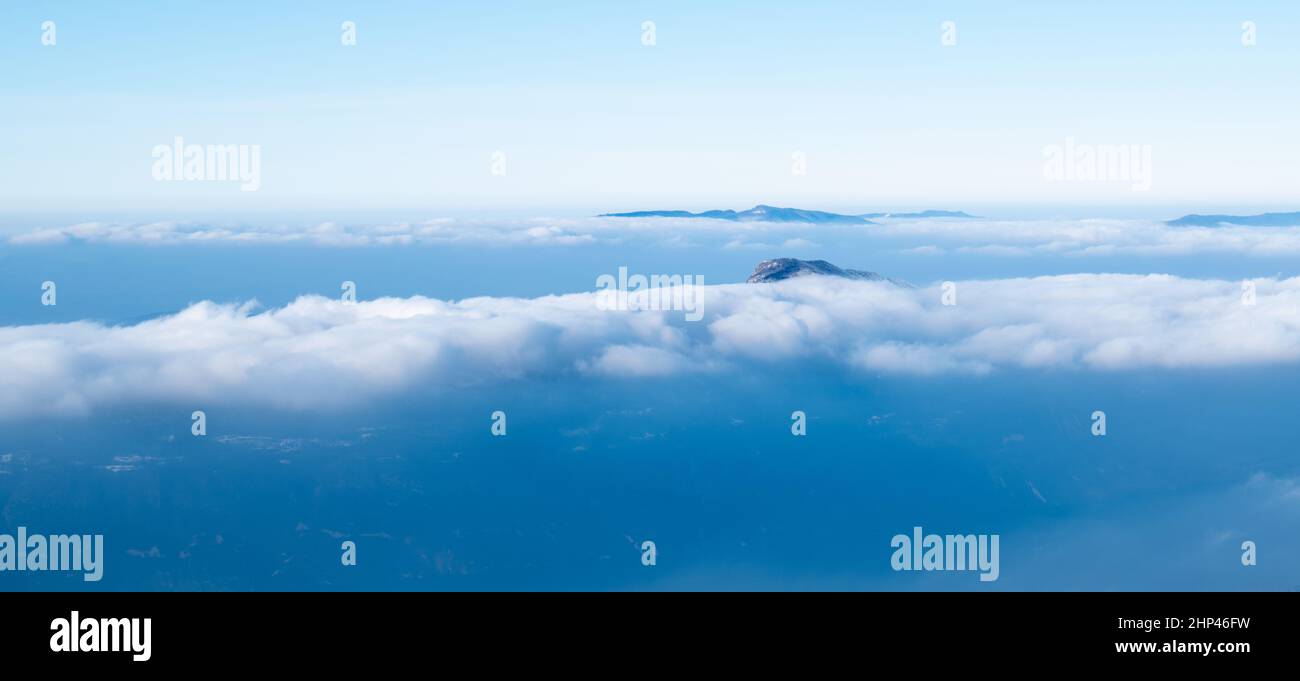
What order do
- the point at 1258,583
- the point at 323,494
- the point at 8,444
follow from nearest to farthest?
the point at 1258,583 < the point at 323,494 < the point at 8,444

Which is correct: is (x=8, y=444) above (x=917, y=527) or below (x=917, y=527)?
above

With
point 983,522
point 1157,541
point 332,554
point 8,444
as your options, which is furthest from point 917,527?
point 8,444

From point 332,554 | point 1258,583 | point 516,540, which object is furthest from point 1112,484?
point 332,554

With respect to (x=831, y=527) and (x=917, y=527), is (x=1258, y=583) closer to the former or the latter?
(x=917, y=527)

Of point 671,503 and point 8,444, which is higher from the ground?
point 8,444

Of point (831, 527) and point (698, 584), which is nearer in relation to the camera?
point (698, 584)

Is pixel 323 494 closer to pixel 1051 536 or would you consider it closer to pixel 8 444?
pixel 8 444
